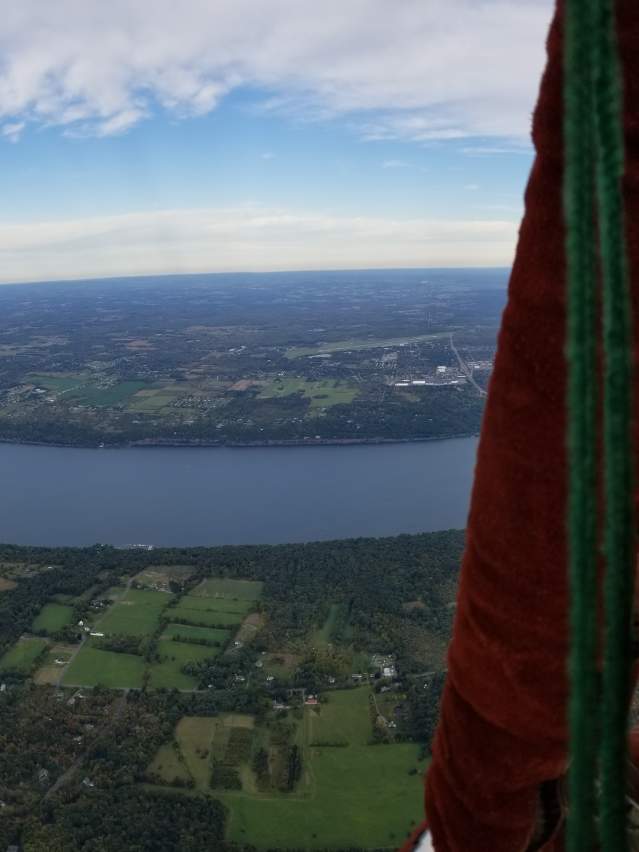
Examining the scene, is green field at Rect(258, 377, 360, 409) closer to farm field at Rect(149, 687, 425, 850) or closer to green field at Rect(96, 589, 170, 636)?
green field at Rect(96, 589, 170, 636)

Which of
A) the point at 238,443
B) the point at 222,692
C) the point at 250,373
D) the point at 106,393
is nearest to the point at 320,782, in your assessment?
the point at 222,692

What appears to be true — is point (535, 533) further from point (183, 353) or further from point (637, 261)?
point (183, 353)

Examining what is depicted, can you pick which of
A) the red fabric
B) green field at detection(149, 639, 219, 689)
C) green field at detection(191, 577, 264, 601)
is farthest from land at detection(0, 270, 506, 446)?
the red fabric

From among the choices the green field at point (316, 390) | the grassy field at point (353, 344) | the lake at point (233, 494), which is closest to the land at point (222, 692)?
the lake at point (233, 494)

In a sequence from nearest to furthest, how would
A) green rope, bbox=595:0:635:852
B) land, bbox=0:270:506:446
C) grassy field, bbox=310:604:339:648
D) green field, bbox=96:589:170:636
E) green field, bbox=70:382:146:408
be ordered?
green rope, bbox=595:0:635:852 → grassy field, bbox=310:604:339:648 → green field, bbox=96:589:170:636 → land, bbox=0:270:506:446 → green field, bbox=70:382:146:408

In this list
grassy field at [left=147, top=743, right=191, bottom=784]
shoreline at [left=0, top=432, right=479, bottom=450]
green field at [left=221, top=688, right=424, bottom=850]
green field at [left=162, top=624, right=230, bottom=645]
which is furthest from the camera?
shoreline at [left=0, top=432, right=479, bottom=450]

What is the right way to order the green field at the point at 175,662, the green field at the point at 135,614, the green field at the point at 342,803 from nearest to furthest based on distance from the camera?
the green field at the point at 342,803, the green field at the point at 175,662, the green field at the point at 135,614

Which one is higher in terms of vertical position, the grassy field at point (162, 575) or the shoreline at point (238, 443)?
the shoreline at point (238, 443)

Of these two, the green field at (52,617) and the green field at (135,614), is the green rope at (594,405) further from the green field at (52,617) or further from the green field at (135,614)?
the green field at (52,617)
